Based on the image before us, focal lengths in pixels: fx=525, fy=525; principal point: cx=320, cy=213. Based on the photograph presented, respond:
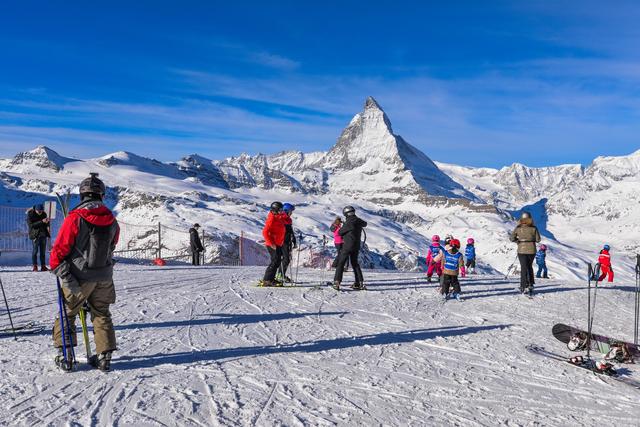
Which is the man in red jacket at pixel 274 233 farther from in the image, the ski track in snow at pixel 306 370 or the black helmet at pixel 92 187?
the black helmet at pixel 92 187

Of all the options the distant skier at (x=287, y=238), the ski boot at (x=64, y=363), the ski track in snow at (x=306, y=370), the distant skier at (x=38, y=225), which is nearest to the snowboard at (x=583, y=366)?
the ski track in snow at (x=306, y=370)

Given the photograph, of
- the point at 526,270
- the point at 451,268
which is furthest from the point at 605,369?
the point at 526,270

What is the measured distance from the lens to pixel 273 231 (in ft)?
41.1

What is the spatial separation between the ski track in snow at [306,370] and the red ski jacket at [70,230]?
126cm

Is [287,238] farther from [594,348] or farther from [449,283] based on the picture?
[594,348]

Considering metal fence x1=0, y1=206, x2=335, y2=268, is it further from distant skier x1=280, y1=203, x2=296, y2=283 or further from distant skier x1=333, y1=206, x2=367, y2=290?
distant skier x1=333, y1=206, x2=367, y2=290

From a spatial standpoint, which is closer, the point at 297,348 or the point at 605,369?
the point at 605,369

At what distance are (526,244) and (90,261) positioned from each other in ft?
34.8

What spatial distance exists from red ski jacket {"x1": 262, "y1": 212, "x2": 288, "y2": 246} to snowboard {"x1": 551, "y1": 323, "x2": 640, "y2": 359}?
6.24 meters

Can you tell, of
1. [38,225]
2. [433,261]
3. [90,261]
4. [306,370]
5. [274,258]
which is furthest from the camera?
[433,261]

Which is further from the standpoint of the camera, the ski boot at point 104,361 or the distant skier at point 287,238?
the distant skier at point 287,238

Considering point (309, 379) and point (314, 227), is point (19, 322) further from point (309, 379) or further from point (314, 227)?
point (314, 227)

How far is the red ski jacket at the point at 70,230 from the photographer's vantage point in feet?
17.1

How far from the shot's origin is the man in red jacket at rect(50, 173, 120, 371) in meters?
5.24
